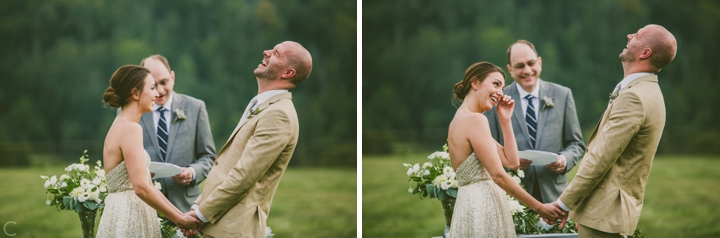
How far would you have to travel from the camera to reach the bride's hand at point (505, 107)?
4.85 metres

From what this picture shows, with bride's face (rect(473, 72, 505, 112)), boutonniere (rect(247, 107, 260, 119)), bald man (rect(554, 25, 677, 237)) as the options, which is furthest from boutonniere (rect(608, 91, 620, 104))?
boutonniere (rect(247, 107, 260, 119))

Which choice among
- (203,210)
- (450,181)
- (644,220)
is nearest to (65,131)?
(203,210)

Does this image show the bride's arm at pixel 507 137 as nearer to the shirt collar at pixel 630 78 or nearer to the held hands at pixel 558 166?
the held hands at pixel 558 166

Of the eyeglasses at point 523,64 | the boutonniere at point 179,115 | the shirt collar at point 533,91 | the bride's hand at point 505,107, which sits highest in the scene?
the eyeglasses at point 523,64

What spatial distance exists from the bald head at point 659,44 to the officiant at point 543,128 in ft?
1.93

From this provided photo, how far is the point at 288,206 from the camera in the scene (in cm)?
536

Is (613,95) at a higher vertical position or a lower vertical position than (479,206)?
higher

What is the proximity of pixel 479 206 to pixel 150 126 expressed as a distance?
2.07 meters

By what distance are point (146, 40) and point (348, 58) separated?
54.2 inches

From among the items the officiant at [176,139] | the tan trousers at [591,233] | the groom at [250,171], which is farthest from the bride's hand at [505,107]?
the officiant at [176,139]

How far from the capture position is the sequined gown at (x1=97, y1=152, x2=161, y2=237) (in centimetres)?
450

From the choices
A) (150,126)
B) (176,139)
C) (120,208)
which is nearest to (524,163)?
(176,139)

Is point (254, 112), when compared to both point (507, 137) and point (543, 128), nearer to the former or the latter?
point (507, 137)

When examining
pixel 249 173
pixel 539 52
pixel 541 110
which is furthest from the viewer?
pixel 539 52
